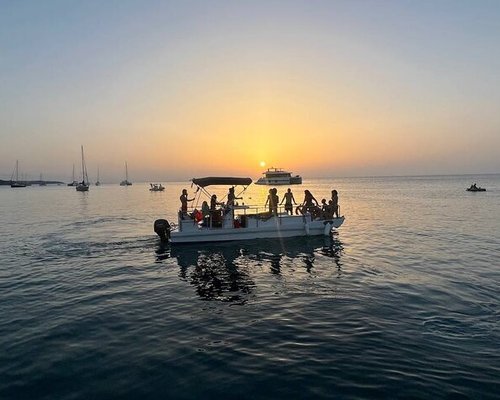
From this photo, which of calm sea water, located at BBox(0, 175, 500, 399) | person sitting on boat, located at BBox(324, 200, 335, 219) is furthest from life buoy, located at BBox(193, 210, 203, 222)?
person sitting on boat, located at BBox(324, 200, 335, 219)

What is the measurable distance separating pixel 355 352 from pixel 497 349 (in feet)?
10.7

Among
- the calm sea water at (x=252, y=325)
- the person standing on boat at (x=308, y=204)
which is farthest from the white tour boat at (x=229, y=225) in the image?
the calm sea water at (x=252, y=325)

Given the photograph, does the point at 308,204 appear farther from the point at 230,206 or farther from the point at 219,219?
the point at 219,219

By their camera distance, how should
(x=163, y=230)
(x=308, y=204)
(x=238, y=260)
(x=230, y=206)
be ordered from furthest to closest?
(x=308, y=204)
(x=163, y=230)
(x=230, y=206)
(x=238, y=260)

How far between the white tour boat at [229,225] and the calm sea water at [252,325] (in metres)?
2.82

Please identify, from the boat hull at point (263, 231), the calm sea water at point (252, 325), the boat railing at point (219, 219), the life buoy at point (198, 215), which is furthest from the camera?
the life buoy at point (198, 215)

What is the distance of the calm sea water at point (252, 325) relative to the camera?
286 inches

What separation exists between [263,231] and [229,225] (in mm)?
2361

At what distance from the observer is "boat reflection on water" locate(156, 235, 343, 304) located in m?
14.3

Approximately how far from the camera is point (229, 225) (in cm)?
2409

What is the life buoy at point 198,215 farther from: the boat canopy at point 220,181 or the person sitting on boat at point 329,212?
the person sitting on boat at point 329,212

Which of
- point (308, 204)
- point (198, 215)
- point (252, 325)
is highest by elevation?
point (308, 204)

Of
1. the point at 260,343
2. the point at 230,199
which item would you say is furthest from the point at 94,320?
the point at 230,199

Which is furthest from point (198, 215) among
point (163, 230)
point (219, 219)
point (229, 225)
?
point (163, 230)
